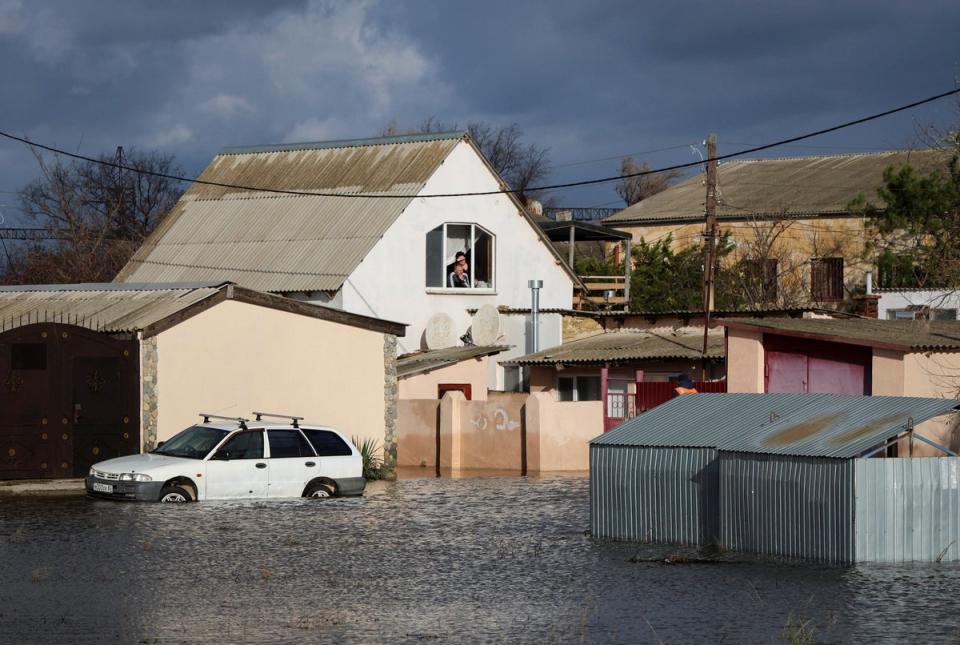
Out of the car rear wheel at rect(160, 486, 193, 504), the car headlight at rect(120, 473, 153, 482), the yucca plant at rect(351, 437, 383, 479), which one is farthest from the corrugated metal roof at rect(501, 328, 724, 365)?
the car headlight at rect(120, 473, 153, 482)

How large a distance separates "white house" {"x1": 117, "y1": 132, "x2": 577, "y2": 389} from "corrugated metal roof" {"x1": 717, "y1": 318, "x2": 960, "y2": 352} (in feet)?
43.9

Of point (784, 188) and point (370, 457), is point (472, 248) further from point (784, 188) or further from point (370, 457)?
point (784, 188)

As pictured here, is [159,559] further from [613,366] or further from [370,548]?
[613,366]

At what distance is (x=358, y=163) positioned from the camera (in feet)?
157

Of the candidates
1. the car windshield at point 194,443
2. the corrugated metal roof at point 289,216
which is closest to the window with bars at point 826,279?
the corrugated metal roof at point 289,216

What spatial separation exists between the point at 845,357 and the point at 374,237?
16155 mm

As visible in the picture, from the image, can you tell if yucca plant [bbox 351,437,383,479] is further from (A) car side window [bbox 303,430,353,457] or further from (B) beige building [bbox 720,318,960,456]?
(B) beige building [bbox 720,318,960,456]

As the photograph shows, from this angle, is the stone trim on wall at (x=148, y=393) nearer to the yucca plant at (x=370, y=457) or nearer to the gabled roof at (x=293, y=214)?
the yucca plant at (x=370, y=457)

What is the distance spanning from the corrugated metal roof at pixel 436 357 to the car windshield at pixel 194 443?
42.3 ft

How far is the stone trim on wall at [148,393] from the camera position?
1129 inches

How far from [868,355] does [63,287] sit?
1832cm

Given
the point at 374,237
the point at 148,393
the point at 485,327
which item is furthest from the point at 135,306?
the point at 485,327

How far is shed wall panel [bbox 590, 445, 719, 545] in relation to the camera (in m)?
18.5

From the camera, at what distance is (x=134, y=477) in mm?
23828
